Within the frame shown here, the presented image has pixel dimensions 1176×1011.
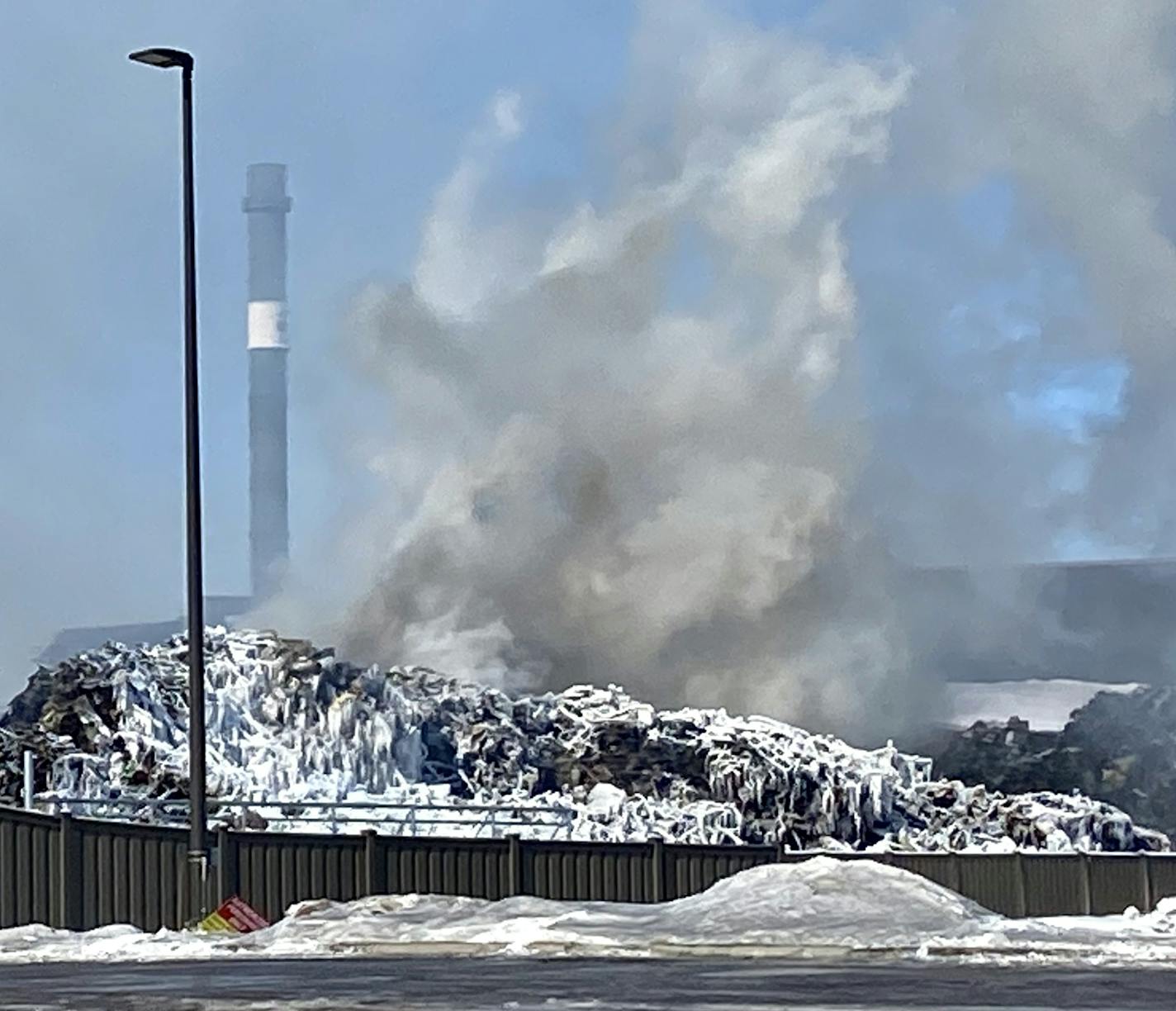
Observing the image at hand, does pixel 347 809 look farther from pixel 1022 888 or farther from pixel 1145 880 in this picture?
pixel 1145 880

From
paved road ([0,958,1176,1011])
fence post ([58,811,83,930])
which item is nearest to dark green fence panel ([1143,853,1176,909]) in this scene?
fence post ([58,811,83,930])

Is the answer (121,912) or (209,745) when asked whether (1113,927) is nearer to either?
(121,912)

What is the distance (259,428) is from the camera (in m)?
98.8

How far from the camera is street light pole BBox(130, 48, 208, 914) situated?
32031 mm

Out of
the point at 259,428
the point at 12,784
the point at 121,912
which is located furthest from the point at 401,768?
the point at 259,428

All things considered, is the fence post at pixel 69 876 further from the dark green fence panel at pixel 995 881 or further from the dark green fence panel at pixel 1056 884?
the dark green fence panel at pixel 1056 884

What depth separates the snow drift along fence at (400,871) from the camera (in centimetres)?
3145

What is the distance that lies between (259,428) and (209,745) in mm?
43191

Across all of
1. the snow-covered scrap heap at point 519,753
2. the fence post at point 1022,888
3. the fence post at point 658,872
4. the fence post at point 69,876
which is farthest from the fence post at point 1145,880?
the fence post at point 69,876

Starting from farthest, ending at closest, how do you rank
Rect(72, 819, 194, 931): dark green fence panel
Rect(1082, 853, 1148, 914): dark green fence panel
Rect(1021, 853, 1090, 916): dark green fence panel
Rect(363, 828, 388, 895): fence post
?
Rect(1082, 853, 1148, 914): dark green fence panel → Rect(1021, 853, 1090, 916): dark green fence panel → Rect(363, 828, 388, 895): fence post → Rect(72, 819, 194, 931): dark green fence panel

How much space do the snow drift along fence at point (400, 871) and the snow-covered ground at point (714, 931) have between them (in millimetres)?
1911

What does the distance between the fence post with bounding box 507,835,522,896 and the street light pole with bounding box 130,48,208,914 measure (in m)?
6.46

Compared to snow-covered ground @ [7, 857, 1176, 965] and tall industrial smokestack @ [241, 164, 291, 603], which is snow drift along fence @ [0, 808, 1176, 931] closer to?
snow-covered ground @ [7, 857, 1176, 965]

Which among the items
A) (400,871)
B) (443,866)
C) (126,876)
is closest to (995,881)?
(443,866)
